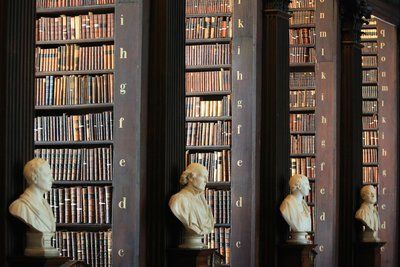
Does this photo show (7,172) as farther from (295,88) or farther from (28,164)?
(295,88)

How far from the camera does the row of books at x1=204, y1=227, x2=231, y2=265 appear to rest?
10422 mm

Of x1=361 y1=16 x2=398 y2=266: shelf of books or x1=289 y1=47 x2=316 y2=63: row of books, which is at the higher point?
x1=289 y1=47 x2=316 y2=63: row of books

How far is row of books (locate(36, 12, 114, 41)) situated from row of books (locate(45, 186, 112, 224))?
1.26 meters

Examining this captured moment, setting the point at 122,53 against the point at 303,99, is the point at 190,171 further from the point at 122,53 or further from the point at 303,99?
the point at 303,99

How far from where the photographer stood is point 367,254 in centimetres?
1270

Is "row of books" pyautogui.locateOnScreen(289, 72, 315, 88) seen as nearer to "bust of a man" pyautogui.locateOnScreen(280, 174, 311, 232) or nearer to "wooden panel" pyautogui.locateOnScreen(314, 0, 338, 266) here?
"wooden panel" pyautogui.locateOnScreen(314, 0, 338, 266)

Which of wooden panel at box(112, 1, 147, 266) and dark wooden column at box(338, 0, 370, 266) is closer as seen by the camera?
wooden panel at box(112, 1, 147, 266)

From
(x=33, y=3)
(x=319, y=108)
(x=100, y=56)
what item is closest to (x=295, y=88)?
(x=319, y=108)

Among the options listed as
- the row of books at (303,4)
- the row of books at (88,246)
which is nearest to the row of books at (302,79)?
the row of books at (303,4)

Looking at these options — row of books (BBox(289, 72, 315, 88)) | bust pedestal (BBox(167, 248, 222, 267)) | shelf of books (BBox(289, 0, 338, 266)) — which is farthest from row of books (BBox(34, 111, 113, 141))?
row of books (BBox(289, 72, 315, 88))

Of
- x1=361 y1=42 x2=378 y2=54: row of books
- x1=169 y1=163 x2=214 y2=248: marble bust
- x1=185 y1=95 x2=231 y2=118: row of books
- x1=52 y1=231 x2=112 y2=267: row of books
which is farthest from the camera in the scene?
x1=361 y1=42 x2=378 y2=54: row of books

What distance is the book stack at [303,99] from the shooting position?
41.2 ft

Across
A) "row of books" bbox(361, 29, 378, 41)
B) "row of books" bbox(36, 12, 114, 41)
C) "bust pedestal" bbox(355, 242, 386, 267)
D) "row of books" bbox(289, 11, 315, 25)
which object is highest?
"row of books" bbox(361, 29, 378, 41)

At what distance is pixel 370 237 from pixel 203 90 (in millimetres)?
3092
